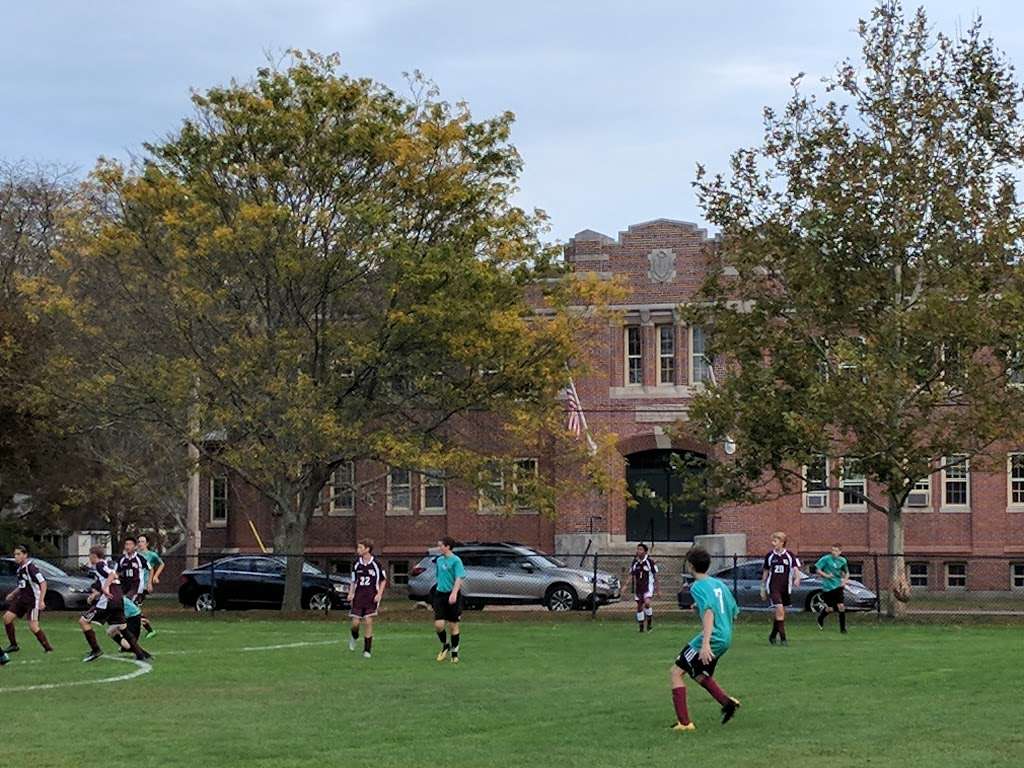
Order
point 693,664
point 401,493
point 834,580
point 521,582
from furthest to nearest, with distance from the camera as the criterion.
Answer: point 401,493 < point 521,582 < point 834,580 < point 693,664

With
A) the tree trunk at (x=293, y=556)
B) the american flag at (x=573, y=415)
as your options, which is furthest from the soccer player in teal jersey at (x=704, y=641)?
the american flag at (x=573, y=415)

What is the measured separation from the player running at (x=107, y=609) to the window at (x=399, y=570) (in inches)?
1228

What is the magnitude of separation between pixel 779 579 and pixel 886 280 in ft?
33.7

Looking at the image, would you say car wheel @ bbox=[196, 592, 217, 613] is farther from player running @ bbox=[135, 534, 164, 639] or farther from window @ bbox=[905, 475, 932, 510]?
window @ bbox=[905, 475, 932, 510]

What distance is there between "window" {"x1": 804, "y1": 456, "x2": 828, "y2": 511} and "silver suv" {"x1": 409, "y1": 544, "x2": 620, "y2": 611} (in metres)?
5.50

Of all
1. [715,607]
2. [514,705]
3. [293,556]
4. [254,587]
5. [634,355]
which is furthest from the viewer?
[634,355]

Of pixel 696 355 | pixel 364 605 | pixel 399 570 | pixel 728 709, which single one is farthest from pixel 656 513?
pixel 728 709

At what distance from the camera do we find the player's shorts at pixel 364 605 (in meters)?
25.1

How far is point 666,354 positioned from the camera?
174 ft

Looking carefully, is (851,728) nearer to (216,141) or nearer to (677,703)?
(677,703)

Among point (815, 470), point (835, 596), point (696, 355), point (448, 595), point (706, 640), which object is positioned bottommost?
point (835, 596)

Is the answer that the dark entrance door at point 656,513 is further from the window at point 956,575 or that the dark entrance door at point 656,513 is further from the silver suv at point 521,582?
the silver suv at point 521,582

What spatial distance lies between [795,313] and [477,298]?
709 cm

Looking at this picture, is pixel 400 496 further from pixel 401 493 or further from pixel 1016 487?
pixel 1016 487
